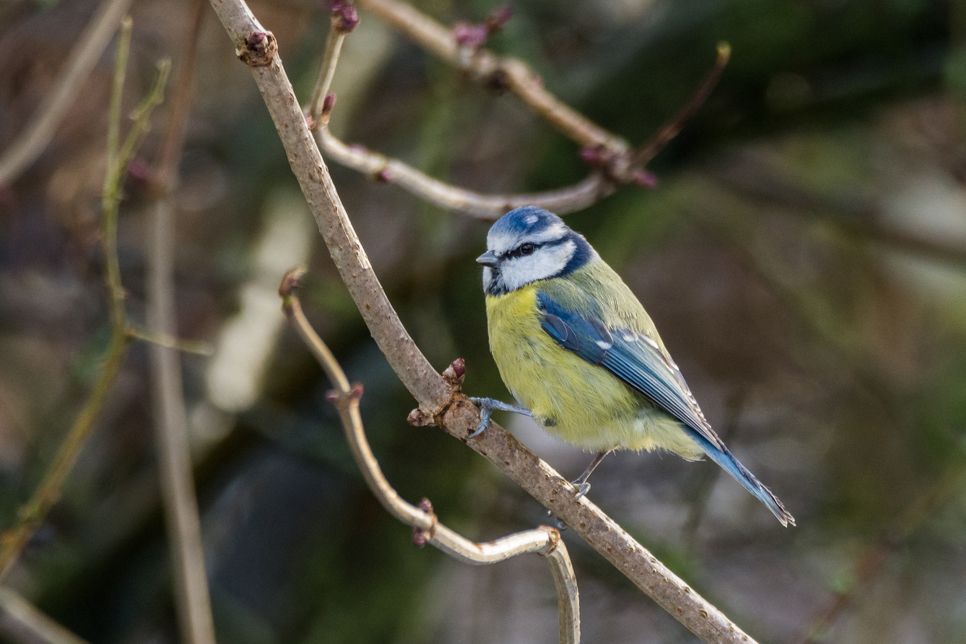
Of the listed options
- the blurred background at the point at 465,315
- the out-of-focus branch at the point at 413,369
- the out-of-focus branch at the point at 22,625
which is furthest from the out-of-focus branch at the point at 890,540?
the out-of-focus branch at the point at 22,625

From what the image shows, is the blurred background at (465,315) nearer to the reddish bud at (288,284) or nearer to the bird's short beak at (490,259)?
the bird's short beak at (490,259)

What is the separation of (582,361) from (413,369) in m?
0.78

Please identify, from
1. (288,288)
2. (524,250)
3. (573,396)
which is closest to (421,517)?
(288,288)

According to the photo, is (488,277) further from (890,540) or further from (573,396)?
(890,540)

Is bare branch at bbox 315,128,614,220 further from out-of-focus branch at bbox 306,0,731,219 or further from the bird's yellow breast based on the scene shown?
the bird's yellow breast

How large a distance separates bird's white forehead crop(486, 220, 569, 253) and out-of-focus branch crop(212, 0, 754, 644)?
748 millimetres

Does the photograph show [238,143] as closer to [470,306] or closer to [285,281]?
[470,306]

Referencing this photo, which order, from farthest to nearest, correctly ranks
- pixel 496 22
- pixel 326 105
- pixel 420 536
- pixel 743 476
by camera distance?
pixel 496 22
pixel 743 476
pixel 326 105
pixel 420 536

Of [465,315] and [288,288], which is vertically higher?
[288,288]

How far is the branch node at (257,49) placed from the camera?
110cm

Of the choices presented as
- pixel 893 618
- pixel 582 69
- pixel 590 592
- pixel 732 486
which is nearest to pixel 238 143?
pixel 582 69

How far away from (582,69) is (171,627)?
2461mm

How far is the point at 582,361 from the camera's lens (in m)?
2.07

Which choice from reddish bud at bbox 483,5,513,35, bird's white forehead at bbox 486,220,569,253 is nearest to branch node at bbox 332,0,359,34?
reddish bud at bbox 483,5,513,35
